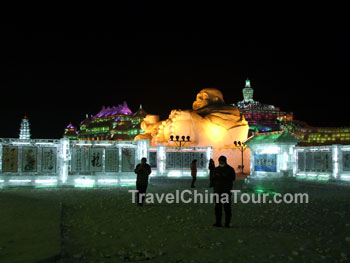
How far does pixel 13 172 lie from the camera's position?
19.3 metres

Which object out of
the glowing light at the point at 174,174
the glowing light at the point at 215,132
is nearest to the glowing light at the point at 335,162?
the glowing light at the point at 174,174

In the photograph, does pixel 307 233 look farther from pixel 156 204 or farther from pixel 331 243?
pixel 156 204

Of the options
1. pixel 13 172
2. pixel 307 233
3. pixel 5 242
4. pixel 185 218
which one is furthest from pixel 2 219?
pixel 13 172

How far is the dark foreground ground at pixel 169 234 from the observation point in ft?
19.7

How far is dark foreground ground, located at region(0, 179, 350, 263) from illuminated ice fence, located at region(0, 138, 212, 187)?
26.6 feet

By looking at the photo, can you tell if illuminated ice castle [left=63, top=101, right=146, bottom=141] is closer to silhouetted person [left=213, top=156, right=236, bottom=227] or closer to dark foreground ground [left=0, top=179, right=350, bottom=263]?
dark foreground ground [left=0, top=179, right=350, bottom=263]

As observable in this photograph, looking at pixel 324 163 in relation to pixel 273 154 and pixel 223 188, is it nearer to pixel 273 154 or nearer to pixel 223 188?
pixel 273 154

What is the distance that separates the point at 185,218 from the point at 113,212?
83.5 inches

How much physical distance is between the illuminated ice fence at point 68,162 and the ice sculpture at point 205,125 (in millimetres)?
12888

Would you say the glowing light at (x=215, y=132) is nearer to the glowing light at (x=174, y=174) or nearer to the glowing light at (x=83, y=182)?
the glowing light at (x=174, y=174)

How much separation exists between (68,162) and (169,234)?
536 inches

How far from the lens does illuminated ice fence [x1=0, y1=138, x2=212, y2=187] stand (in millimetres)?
19344

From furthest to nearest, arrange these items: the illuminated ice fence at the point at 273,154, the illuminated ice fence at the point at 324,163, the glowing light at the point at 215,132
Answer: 1. the glowing light at the point at 215,132
2. the illuminated ice fence at the point at 324,163
3. the illuminated ice fence at the point at 273,154

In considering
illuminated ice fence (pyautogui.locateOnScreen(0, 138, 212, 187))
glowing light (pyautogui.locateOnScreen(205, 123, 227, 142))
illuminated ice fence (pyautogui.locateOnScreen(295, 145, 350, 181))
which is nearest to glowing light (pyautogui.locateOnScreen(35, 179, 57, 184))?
illuminated ice fence (pyautogui.locateOnScreen(0, 138, 212, 187))
